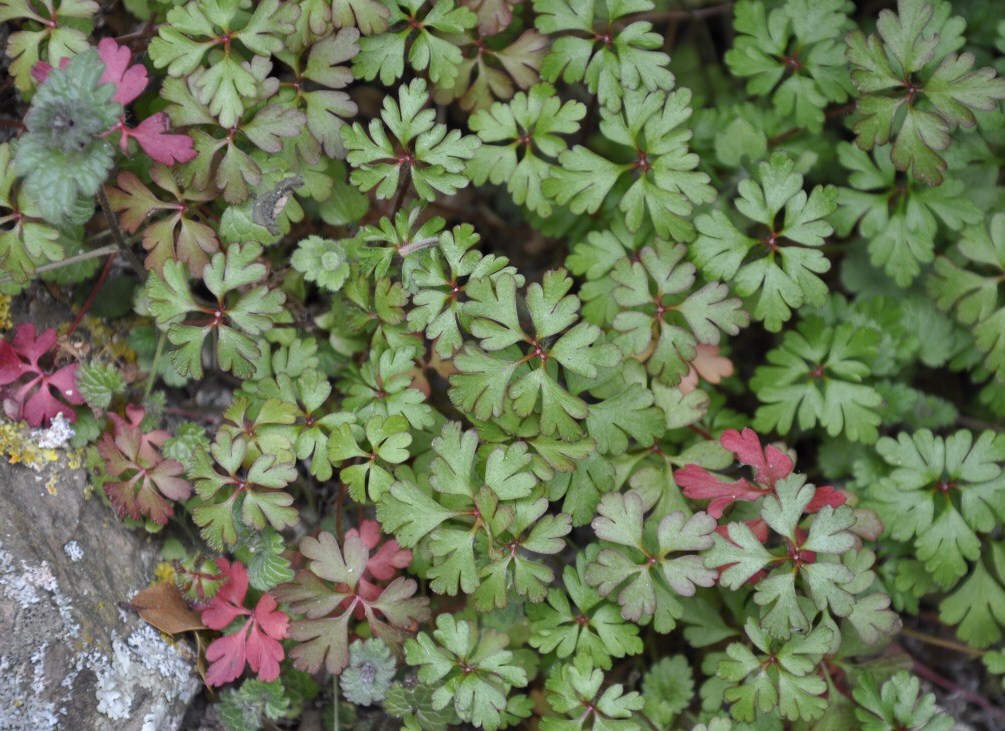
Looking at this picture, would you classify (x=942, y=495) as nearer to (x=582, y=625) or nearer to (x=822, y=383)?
(x=822, y=383)

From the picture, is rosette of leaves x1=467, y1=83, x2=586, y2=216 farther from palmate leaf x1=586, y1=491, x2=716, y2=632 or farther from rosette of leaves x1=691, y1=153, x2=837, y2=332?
palmate leaf x1=586, y1=491, x2=716, y2=632

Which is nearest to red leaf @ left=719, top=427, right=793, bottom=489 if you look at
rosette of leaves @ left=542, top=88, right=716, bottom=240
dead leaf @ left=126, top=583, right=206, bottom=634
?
rosette of leaves @ left=542, top=88, right=716, bottom=240

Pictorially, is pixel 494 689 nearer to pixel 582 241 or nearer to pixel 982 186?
pixel 582 241

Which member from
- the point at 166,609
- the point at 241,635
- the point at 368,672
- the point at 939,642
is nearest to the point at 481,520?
the point at 368,672

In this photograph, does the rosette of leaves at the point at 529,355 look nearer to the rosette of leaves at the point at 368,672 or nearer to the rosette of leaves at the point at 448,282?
the rosette of leaves at the point at 448,282

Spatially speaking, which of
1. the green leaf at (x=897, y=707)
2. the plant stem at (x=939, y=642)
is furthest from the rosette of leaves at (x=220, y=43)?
the plant stem at (x=939, y=642)

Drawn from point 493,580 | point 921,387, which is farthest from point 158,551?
point 921,387
